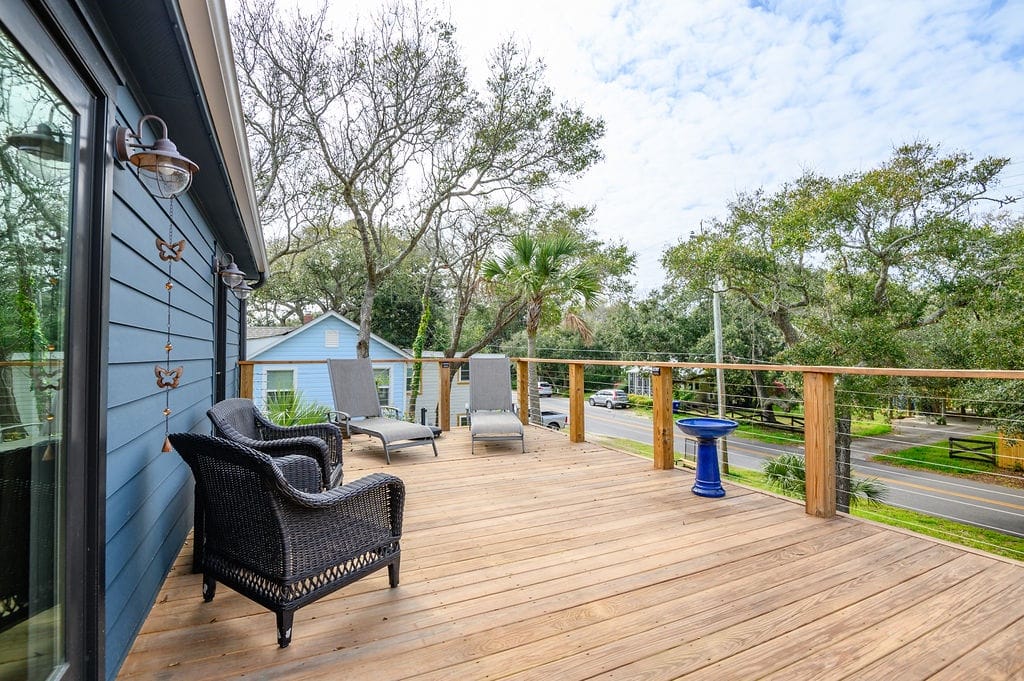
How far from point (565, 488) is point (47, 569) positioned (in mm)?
3288

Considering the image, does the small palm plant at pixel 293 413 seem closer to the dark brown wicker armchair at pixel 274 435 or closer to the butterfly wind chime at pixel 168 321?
the dark brown wicker armchair at pixel 274 435

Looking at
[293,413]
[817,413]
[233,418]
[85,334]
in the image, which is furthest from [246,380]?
[817,413]

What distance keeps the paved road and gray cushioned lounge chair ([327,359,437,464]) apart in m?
3.31

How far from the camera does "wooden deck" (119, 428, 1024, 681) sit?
1.75 metres

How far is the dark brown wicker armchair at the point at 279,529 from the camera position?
1.87m

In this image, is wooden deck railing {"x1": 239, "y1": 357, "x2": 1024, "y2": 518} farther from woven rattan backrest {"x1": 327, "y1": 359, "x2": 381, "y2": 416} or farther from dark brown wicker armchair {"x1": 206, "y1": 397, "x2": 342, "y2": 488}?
dark brown wicker armchair {"x1": 206, "y1": 397, "x2": 342, "y2": 488}

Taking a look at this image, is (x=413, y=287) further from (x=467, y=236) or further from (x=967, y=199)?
(x=967, y=199)

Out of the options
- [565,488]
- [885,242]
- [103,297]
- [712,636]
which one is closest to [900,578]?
[712,636]

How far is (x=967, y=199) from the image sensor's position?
9.82 meters

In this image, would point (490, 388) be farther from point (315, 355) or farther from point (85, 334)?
point (315, 355)

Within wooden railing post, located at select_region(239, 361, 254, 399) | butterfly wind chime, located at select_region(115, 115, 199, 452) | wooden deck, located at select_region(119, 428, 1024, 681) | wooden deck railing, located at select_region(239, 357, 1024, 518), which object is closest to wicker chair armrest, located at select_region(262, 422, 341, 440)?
wooden deck, located at select_region(119, 428, 1024, 681)

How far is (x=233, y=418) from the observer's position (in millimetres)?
3068

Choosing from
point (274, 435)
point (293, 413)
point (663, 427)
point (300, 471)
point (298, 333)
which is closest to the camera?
point (300, 471)

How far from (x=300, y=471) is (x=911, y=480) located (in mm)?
14592
